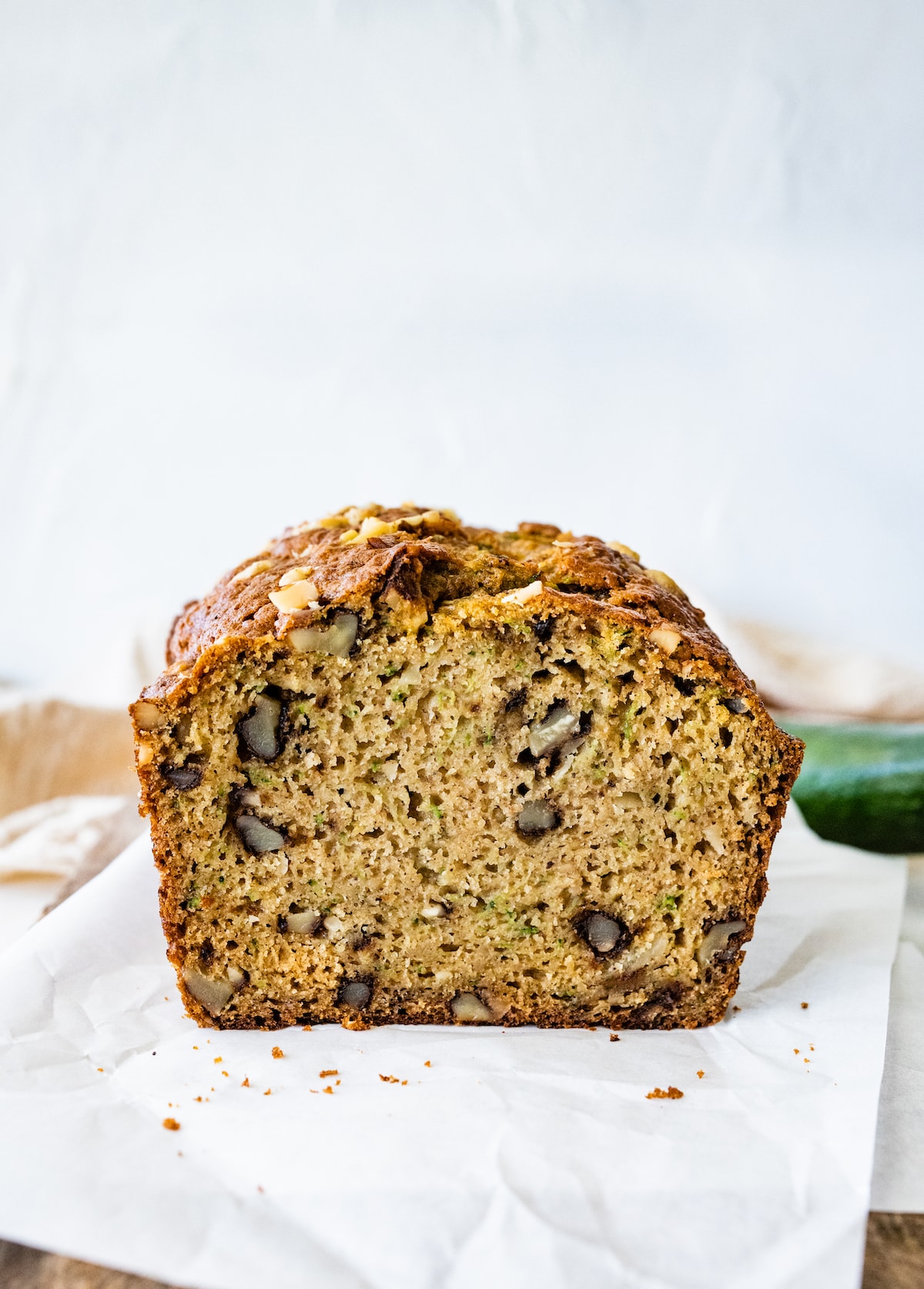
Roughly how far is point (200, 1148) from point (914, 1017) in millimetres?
1779

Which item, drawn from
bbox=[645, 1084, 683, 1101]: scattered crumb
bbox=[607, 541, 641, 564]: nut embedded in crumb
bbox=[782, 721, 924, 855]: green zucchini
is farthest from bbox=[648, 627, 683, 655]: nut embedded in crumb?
bbox=[782, 721, 924, 855]: green zucchini

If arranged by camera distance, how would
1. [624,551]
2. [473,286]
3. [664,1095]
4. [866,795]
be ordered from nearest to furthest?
[664,1095]
[624,551]
[866,795]
[473,286]

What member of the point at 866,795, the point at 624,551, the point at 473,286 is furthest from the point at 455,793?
the point at 473,286

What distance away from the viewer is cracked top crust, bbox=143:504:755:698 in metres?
2.82

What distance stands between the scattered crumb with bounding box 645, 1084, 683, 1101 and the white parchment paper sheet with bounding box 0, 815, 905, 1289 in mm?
37

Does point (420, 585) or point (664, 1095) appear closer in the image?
point (664, 1095)

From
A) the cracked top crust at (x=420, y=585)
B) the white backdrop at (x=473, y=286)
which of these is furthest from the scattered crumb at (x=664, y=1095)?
Answer: the white backdrop at (x=473, y=286)

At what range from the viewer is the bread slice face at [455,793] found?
2.84 meters

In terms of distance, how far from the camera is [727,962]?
122 inches

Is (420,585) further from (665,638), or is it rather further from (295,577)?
(665,638)

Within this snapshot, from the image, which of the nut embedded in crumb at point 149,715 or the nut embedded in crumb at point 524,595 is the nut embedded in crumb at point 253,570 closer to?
the nut embedded in crumb at point 149,715

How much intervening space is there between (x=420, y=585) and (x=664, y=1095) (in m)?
1.27

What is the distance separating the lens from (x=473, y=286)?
17.2ft

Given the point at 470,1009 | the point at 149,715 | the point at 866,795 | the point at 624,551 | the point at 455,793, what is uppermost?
the point at 624,551
